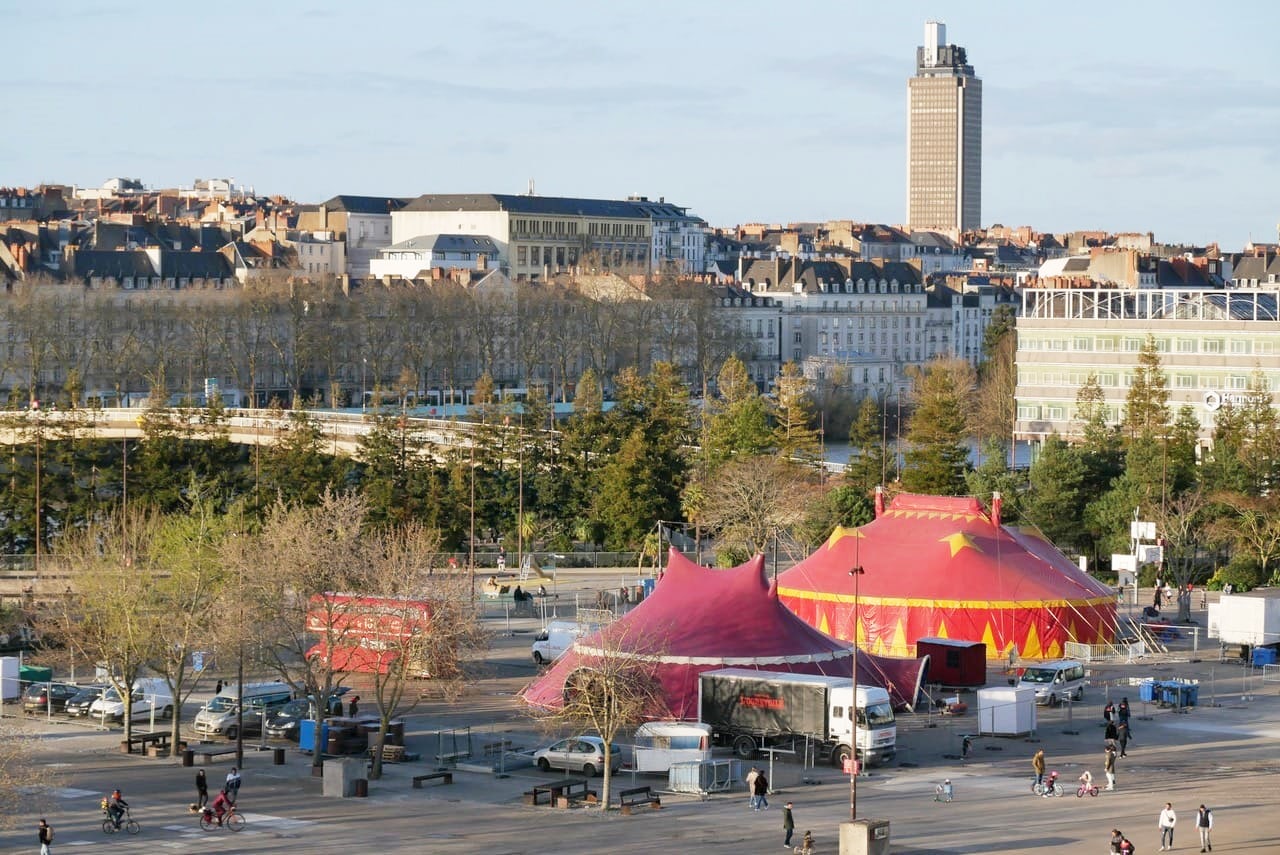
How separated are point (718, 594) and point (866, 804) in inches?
337

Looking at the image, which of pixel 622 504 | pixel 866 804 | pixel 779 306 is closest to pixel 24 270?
pixel 779 306

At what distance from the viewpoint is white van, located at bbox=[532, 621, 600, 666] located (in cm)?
5141

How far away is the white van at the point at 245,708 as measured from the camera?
4384 centimetres

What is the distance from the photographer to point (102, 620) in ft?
148

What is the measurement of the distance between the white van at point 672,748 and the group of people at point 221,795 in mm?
6825

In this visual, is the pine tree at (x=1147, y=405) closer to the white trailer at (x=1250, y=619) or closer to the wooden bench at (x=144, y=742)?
the white trailer at (x=1250, y=619)

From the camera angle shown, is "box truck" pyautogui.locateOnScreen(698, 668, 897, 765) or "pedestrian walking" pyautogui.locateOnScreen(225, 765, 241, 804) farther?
"box truck" pyautogui.locateOnScreen(698, 668, 897, 765)

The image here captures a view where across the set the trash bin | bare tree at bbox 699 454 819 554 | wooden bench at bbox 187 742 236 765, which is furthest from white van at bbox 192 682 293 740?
bare tree at bbox 699 454 819 554

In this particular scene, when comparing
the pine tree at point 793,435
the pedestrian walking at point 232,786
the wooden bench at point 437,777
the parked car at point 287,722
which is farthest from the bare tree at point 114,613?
the pine tree at point 793,435

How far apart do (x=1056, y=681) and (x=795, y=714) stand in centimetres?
929

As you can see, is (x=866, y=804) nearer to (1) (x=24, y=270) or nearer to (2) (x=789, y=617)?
(2) (x=789, y=617)

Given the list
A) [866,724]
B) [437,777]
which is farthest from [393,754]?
[866,724]

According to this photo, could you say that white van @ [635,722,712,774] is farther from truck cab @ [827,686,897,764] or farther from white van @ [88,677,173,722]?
A: white van @ [88,677,173,722]

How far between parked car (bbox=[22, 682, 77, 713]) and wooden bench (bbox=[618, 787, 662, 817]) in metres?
14.2
